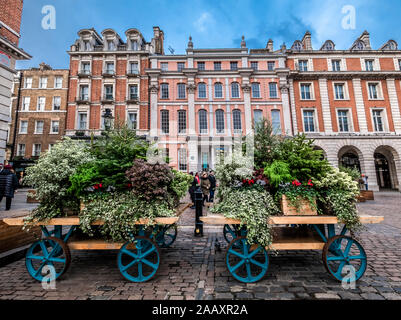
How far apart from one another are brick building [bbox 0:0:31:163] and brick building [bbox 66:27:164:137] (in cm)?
1090

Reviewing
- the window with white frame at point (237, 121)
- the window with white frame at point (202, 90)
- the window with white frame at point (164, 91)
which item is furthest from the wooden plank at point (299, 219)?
the window with white frame at point (164, 91)

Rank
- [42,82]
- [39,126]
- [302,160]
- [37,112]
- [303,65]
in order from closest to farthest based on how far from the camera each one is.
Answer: [302,160] → [303,65] → [39,126] → [37,112] → [42,82]

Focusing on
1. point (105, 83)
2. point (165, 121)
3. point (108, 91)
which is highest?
point (105, 83)

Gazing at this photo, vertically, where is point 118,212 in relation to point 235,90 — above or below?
below

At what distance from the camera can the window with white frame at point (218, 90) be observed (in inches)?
933

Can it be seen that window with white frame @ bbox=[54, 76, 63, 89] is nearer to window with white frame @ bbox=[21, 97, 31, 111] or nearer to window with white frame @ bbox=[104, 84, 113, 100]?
window with white frame @ bbox=[21, 97, 31, 111]

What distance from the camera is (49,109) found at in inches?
982

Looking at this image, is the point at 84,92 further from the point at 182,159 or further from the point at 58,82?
the point at 182,159

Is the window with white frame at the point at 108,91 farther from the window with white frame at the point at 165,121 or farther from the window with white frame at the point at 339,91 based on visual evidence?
the window with white frame at the point at 339,91

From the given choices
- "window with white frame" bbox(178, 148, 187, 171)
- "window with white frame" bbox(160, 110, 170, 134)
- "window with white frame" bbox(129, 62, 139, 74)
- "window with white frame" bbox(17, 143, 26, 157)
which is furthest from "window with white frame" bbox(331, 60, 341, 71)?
"window with white frame" bbox(17, 143, 26, 157)

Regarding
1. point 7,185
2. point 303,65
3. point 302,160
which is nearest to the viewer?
point 302,160

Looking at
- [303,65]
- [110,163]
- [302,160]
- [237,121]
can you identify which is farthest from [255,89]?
[110,163]

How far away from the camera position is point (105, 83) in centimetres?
2395

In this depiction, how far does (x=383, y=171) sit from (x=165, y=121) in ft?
88.1
